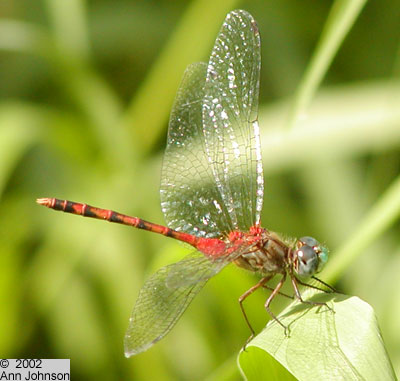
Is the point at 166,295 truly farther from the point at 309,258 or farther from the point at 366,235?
the point at 366,235

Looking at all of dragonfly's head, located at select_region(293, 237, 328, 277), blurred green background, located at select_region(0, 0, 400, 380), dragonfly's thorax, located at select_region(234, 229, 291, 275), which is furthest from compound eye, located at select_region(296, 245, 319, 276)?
blurred green background, located at select_region(0, 0, 400, 380)

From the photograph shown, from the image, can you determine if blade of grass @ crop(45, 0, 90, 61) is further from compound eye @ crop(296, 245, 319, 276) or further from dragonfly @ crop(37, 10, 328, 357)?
compound eye @ crop(296, 245, 319, 276)

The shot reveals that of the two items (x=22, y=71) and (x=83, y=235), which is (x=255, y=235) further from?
(x=22, y=71)

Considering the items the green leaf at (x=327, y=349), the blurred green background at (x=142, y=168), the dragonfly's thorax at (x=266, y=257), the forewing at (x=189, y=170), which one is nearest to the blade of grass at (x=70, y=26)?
the blurred green background at (x=142, y=168)

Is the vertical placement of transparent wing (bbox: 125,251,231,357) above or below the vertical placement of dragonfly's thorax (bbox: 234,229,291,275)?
below

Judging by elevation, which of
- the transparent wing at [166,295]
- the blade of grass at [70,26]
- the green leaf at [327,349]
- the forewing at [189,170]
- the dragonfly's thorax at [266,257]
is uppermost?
the blade of grass at [70,26]

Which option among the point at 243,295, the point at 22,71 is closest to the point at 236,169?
the point at 243,295

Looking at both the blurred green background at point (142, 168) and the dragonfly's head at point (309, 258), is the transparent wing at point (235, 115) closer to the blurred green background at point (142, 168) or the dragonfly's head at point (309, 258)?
the dragonfly's head at point (309, 258)

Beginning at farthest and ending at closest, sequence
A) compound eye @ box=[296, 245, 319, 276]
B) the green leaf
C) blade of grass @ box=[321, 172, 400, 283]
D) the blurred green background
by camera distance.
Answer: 1. the blurred green background
2. compound eye @ box=[296, 245, 319, 276]
3. blade of grass @ box=[321, 172, 400, 283]
4. the green leaf
